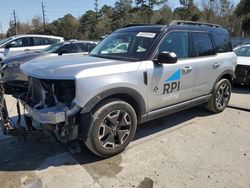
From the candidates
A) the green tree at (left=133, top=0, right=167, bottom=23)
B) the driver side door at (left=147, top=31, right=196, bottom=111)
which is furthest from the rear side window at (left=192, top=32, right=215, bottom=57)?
the green tree at (left=133, top=0, right=167, bottom=23)

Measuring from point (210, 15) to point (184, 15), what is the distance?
383 cm

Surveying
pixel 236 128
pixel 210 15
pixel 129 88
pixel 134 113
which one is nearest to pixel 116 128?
pixel 134 113

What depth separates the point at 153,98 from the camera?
13.1 ft

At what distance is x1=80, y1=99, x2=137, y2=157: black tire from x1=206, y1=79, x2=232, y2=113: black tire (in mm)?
2393

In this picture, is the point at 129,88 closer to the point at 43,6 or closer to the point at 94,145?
the point at 94,145

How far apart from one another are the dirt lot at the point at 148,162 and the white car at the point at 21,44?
331 inches

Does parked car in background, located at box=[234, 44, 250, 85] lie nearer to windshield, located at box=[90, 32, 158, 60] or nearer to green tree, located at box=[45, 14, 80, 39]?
windshield, located at box=[90, 32, 158, 60]

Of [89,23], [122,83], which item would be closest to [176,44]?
[122,83]

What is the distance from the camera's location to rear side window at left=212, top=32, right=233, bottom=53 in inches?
209

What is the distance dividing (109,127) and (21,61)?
5.37 m

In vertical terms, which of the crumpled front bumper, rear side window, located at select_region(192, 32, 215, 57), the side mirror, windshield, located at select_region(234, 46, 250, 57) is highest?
rear side window, located at select_region(192, 32, 215, 57)

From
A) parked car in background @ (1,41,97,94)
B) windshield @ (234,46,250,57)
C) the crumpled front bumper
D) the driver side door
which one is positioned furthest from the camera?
windshield @ (234,46,250,57)

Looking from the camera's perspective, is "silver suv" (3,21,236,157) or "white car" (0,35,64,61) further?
"white car" (0,35,64,61)

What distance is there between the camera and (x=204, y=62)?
15.9 ft
